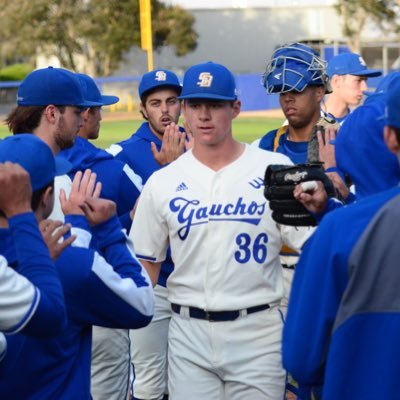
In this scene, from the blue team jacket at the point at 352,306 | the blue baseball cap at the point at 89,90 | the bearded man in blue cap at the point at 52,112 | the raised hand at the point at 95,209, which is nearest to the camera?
the blue team jacket at the point at 352,306

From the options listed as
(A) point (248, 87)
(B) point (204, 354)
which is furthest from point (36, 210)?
(A) point (248, 87)

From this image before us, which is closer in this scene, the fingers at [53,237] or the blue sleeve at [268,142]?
the fingers at [53,237]

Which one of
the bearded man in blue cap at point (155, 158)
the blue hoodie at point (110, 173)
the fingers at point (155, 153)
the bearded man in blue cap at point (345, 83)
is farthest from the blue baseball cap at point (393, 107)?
the bearded man in blue cap at point (345, 83)

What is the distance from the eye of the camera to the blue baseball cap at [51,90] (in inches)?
205

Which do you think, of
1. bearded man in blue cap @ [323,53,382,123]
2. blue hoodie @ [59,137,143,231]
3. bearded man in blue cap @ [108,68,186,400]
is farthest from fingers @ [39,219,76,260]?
bearded man in blue cap @ [323,53,382,123]

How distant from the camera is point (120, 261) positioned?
3.99 m

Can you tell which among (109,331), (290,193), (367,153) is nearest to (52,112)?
(109,331)

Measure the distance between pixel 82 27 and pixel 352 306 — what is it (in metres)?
Result: 67.2

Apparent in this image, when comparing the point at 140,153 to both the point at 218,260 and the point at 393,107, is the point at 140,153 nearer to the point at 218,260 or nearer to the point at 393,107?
the point at 218,260

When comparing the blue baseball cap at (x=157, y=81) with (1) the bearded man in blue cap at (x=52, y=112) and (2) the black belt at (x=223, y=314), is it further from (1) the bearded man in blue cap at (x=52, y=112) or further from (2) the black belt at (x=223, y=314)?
(2) the black belt at (x=223, y=314)

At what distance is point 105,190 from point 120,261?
2090mm

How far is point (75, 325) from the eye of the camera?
3.75 metres

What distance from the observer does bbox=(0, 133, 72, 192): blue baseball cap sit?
11.0 ft

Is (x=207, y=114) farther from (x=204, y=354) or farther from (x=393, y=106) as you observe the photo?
(x=393, y=106)
